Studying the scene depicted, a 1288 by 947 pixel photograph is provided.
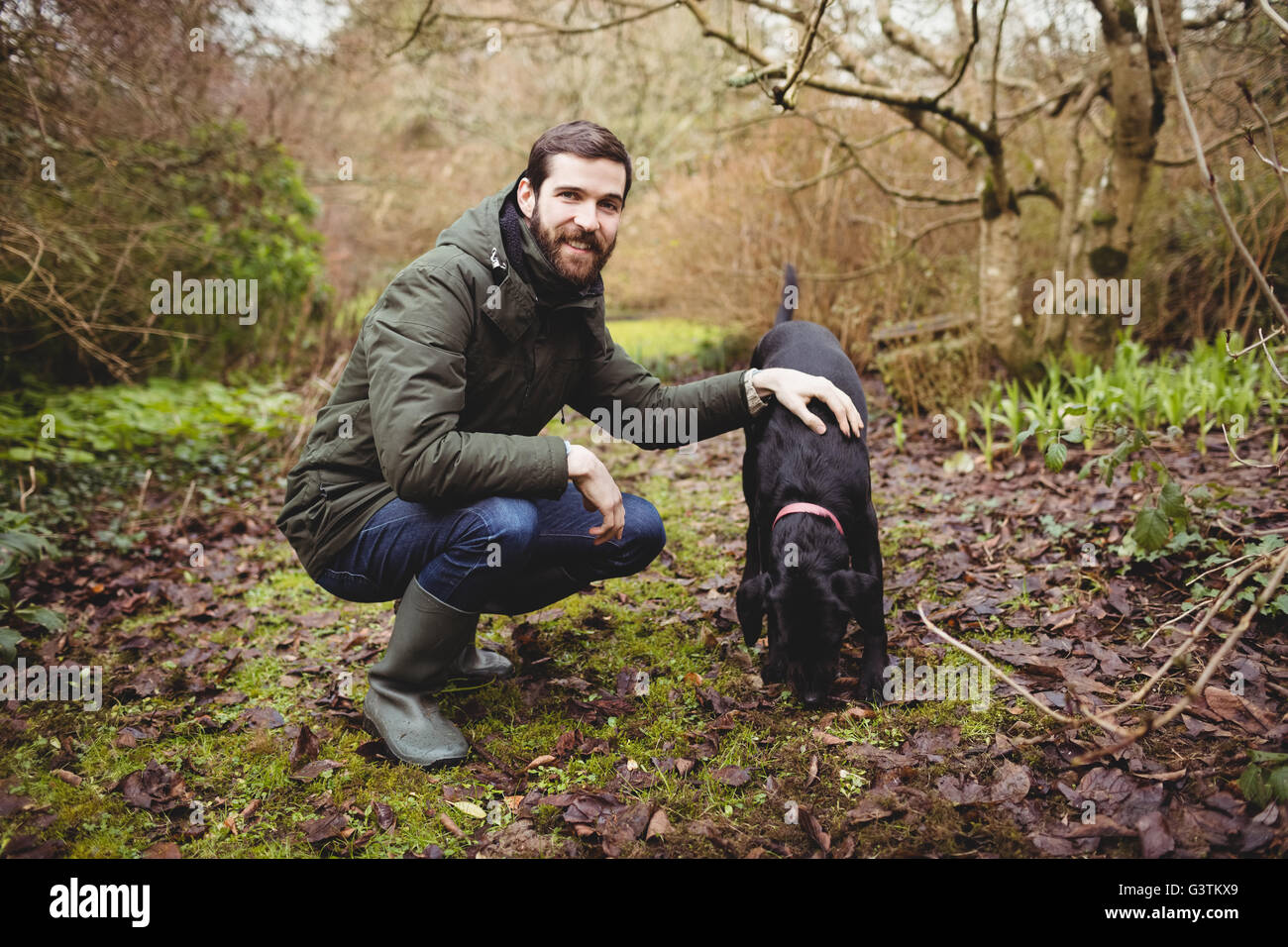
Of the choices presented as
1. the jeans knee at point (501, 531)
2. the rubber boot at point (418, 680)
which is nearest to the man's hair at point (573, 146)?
the jeans knee at point (501, 531)

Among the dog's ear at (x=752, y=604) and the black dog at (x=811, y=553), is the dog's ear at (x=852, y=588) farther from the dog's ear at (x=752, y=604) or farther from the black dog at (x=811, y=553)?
the dog's ear at (x=752, y=604)

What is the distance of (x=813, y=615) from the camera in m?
2.53

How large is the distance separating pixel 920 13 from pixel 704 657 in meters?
4.68

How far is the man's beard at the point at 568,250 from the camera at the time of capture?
2.41m

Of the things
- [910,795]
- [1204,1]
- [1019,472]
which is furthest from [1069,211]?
[910,795]

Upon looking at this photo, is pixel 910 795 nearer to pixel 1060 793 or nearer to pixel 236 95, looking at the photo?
pixel 1060 793

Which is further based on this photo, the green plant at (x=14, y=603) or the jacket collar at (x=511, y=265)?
the green plant at (x=14, y=603)

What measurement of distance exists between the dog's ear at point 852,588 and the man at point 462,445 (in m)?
0.72

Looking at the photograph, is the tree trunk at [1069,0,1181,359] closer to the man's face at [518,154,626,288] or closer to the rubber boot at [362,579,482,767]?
the man's face at [518,154,626,288]

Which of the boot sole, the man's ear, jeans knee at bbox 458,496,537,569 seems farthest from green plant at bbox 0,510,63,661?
the man's ear

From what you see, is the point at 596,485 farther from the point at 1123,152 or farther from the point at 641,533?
the point at 1123,152

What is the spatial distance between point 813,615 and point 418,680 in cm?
126

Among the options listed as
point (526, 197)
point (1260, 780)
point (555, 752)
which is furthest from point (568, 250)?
point (1260, 780)
